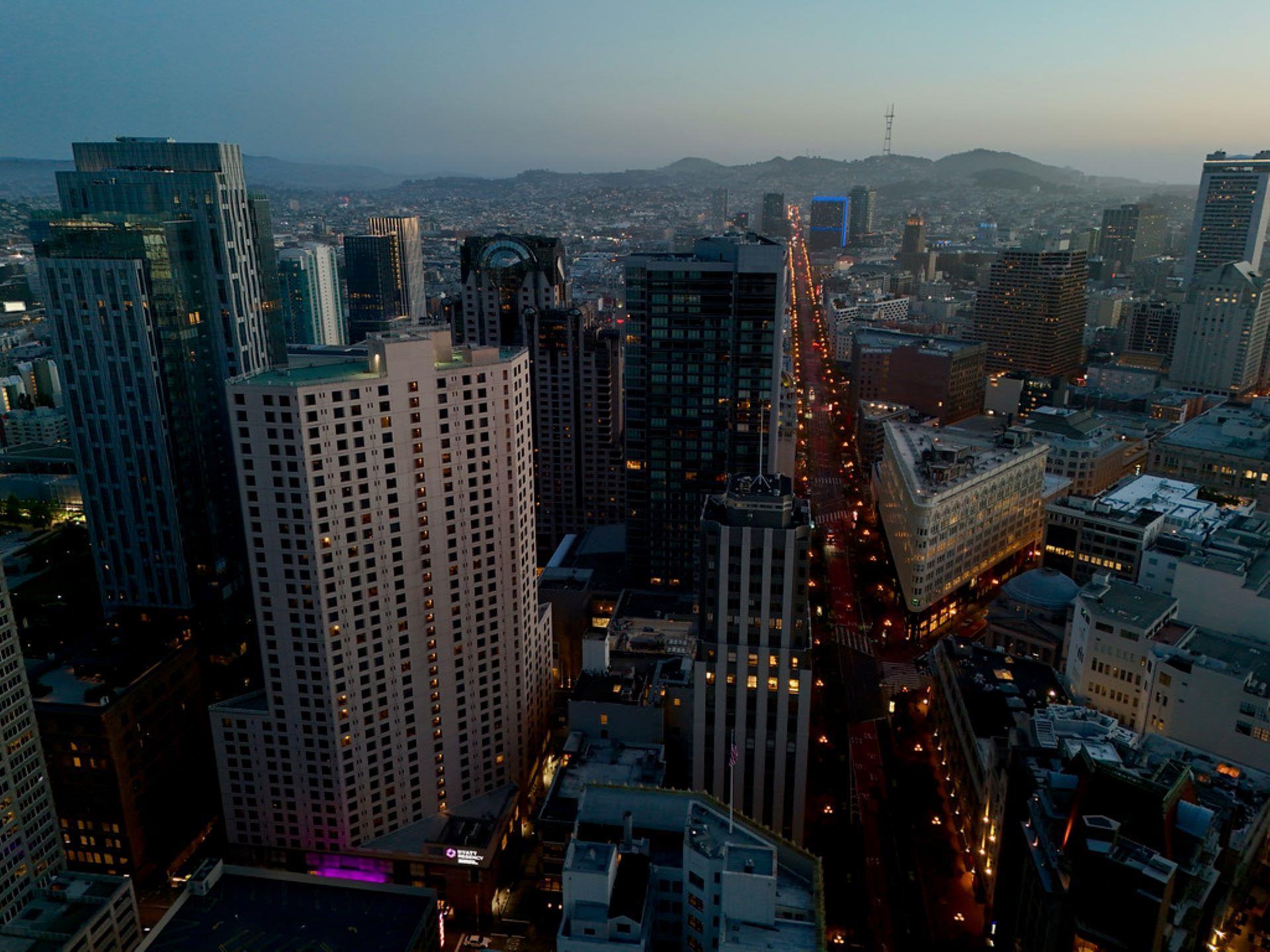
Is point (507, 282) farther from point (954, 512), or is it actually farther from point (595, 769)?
point (595, 769)

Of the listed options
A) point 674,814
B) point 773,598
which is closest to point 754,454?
point 773,598

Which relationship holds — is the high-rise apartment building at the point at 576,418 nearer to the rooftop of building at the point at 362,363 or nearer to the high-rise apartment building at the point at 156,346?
the high-rise apartment building at the point at 156,346

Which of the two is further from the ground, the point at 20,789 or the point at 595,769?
the point at 20,789

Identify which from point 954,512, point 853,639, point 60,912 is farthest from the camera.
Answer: point 954,512

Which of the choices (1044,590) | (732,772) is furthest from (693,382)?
(732,772)

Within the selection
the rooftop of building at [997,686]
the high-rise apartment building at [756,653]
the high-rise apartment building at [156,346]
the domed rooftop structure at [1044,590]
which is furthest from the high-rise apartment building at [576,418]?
the high-rise apartment building at [756,653]

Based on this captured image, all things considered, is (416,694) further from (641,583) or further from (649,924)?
(641,583)

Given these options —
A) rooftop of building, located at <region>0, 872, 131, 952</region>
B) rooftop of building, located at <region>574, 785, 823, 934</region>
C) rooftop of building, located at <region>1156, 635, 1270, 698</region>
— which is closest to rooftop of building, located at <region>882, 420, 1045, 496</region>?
rooftop of building, located at <region>1156, 635, 1270, 698</region>
